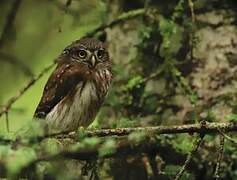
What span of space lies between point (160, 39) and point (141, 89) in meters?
0.42

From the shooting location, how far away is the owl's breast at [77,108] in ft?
12.4

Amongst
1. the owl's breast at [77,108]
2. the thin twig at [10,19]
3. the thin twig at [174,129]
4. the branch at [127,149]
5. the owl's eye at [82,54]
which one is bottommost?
the branch at [127,149]

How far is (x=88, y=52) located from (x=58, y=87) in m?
0.41

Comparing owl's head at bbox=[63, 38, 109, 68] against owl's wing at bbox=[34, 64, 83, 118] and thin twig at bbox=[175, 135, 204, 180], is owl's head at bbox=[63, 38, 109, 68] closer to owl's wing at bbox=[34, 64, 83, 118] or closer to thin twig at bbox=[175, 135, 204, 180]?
owl's wing at bbox=[34, 64, 83, 118]

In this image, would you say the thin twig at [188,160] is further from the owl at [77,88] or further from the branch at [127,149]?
the owl at [77,88]

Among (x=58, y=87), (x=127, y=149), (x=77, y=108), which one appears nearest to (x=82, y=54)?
(x=58, y=87)

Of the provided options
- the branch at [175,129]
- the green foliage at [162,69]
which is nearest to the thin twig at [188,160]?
the branch at [175,129]

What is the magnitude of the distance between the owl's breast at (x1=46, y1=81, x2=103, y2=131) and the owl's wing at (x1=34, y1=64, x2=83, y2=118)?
1.7 inches

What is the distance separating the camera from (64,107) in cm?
383

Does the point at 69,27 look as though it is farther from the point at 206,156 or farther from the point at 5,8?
the point at 206,156

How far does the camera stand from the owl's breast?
149 inches

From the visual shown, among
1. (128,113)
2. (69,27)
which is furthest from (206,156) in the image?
(69,27)

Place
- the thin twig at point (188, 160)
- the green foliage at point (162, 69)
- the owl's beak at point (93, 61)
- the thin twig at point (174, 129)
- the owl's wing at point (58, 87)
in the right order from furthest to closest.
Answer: the owl's beak at point (93, 61), the owl's wing at point (58, 87), the green foliage at point (162, 69), the thin twig at point (188, 160), the thin twig at point (174, 129)

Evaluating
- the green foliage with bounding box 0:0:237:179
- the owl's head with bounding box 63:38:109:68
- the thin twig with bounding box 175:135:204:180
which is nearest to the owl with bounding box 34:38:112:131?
the owl's head with bounding box 63:38:109:68
